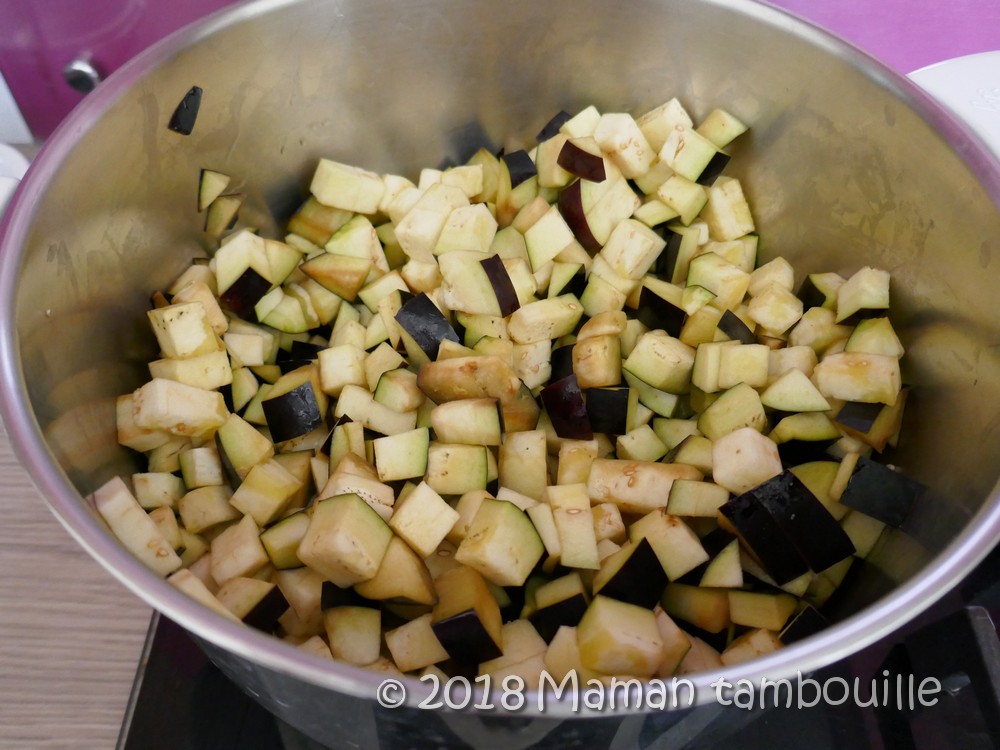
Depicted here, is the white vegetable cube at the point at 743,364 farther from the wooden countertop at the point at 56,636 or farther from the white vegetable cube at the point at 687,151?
the wooden countertop at the point at 56,636

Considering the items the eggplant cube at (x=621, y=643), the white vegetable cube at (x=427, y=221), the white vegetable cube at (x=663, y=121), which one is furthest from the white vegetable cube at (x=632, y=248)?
the eggplant cube at (x=621, y=643)

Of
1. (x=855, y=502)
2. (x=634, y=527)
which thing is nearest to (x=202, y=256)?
(x=634, y=527)

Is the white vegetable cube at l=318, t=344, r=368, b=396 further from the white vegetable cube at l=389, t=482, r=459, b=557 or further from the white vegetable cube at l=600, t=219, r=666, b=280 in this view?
the white vegetable cube at l=600, t=219, r=666, b=280

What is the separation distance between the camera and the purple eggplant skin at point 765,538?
922 mm

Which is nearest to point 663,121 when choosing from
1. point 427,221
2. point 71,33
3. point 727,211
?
point 727,211

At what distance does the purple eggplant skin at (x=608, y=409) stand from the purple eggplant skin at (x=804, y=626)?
1.07 feet

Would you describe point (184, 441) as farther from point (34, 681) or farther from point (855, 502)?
point (855, 502)

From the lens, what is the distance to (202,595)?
0.79m

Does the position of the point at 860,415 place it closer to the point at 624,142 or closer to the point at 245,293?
the point at 624,142

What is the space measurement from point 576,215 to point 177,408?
0.64 meters

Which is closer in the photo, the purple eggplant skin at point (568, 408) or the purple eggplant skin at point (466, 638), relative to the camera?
the purple eggplant skin at point (466, 638)

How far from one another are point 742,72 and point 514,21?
0.35m

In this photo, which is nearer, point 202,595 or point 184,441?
point 202,595

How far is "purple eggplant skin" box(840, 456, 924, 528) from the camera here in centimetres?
95
